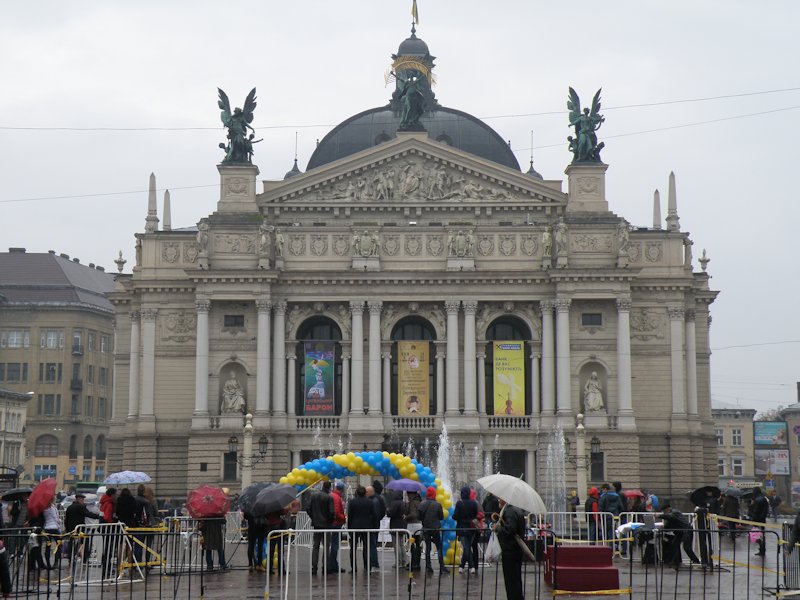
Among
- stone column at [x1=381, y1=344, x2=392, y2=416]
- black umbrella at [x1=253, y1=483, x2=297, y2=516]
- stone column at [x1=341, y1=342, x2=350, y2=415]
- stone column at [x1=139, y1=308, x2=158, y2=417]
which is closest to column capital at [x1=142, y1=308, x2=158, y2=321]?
stone column at [x1=139, y1=308, x2=158, y2=417]

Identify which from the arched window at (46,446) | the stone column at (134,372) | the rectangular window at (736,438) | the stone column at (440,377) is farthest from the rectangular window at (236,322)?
the rectangular window at (736,438)

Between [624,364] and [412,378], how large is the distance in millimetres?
11216

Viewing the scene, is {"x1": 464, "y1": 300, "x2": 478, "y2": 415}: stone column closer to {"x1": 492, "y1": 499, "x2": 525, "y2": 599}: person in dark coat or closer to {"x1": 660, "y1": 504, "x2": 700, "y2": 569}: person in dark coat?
{"x1": 660, "y1": 504, "x2": 700, "y2": 569}: person in dark coat

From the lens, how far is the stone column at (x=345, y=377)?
70875 mm

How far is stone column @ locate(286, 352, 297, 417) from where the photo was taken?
71375 millimetres

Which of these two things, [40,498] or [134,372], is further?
[134,372]

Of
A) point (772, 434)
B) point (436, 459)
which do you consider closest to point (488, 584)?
point (436, 459)

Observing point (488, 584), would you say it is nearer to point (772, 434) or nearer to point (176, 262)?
point (176, 262)

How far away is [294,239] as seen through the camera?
71562 millimetres

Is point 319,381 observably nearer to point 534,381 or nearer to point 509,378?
point 509,378

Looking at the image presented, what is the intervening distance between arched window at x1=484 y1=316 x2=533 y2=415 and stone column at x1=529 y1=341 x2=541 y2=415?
44cm

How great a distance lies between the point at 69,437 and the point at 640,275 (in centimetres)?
6436

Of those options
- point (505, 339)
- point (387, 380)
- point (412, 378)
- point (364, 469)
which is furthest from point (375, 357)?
point (364, 469)

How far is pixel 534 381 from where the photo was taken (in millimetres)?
71375
